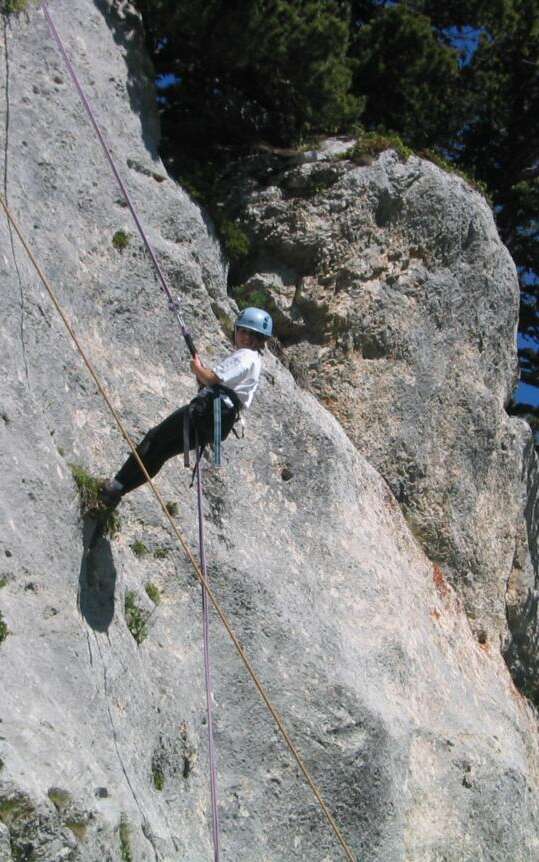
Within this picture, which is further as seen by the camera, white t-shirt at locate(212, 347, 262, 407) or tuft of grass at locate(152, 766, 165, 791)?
white t-shirt at locate(212, 347, 262, 407)

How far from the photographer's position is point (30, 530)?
24.7 ft

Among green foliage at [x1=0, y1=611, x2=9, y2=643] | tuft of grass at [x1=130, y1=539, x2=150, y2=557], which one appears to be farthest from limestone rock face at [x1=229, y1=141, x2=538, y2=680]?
green foliage at [x1=0, y1=611, x2=9, y2=643]

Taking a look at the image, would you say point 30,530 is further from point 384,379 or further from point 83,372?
point 384,379

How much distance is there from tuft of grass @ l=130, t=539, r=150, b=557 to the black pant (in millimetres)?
619

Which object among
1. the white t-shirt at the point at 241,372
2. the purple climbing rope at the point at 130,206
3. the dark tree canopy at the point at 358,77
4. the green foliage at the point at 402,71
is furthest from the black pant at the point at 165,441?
the green foliage at the point at 402,71

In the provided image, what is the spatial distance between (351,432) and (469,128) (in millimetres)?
6461

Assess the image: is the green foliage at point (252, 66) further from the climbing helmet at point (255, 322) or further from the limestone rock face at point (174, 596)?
the climbing helmet at point (255, 322)

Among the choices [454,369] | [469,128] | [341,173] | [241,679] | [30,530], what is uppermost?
[469,128]

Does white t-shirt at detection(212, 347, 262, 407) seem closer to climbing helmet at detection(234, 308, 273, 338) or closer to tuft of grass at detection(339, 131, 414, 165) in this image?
climbing helmet at detection(234, 308, 273, 338)

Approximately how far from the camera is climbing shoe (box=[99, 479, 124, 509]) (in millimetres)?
8320

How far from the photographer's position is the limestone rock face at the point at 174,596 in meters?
7.11

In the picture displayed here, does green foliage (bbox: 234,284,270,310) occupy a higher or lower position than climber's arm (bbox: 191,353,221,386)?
lower

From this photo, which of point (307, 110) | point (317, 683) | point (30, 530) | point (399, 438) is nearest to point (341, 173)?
point (307, 110)

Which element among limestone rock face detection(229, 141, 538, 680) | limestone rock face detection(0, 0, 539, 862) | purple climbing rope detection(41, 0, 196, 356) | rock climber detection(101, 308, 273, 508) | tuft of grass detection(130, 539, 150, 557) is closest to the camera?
limestone rock face detection(0, 0, 539, 862)
